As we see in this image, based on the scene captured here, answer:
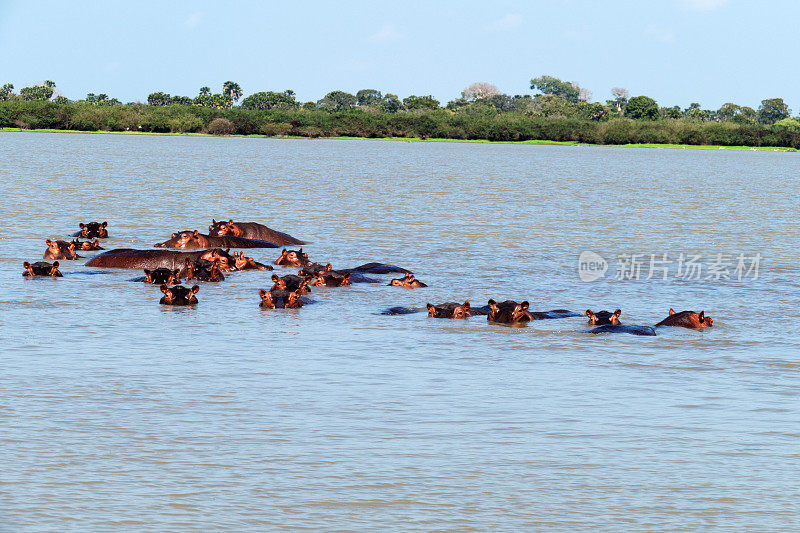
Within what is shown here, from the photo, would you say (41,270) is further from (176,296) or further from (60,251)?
(176,296)

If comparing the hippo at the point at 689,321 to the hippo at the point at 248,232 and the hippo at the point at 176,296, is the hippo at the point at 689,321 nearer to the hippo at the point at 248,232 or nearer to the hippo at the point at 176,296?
the hippo at the point at 176,296

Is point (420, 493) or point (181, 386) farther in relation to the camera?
point (181, 386)

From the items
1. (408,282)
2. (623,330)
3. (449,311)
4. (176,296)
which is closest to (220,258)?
(408,282)

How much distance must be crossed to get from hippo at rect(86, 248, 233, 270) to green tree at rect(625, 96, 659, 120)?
583 ft

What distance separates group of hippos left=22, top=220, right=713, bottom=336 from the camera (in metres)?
16.1

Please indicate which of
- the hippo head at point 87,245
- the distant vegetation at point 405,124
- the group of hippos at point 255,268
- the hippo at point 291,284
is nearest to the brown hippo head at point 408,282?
the group of hippos at point 255,268

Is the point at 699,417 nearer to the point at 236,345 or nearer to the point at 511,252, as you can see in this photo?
the point at 236,345

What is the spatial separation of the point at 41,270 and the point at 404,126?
544ft

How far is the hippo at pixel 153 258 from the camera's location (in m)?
21.6

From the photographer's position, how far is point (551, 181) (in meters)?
70.4

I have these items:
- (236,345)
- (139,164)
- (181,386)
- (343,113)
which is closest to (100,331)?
(236,345)

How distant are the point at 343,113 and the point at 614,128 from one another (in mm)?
44248

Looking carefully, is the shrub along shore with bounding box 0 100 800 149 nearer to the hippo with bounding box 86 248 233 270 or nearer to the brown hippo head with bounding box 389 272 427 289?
the hippo with bounding box 86 248 233 270

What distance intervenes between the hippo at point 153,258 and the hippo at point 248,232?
3.52 m
